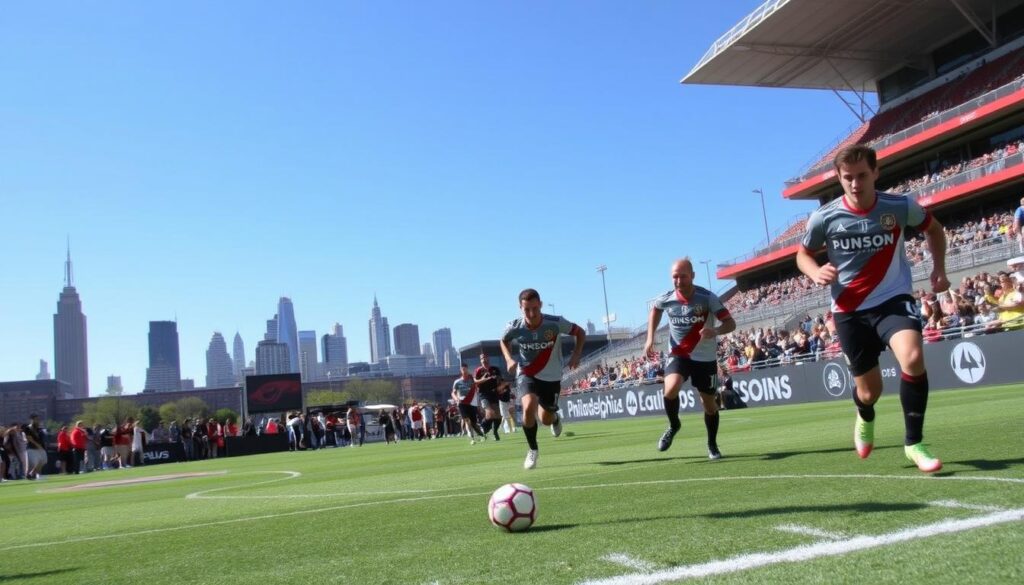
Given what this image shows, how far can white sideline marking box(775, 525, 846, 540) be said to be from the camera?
3947 millimetres

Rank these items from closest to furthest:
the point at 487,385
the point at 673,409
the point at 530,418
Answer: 1. the point at 673,409
2. the point at 530,418
3. the point at 487,385

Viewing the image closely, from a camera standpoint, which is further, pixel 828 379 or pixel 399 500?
pixel 828 379

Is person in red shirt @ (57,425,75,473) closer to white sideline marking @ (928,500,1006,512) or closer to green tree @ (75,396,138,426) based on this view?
white sideline marking @ (928,500,1006,512)

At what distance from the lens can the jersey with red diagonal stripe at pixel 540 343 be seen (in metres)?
10.4

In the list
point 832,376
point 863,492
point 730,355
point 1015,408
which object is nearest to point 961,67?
point 730,355

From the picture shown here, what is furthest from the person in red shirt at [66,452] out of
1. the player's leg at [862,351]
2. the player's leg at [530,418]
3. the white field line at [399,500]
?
the player's leg at [862,351]

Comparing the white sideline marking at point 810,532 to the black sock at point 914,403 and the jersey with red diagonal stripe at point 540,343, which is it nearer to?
the black sock at point 914,403

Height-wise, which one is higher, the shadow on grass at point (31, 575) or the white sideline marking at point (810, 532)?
the white sideline marking at point (810, 532)

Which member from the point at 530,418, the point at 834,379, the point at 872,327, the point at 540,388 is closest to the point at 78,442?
the point at 834,379

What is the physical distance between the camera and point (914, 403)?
5969mm

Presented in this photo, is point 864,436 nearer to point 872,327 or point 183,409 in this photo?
point 872,327

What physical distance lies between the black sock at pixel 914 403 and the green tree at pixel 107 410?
144 meters

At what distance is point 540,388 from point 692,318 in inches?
90.4

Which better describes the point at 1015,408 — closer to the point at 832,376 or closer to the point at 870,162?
the point at 870,162
